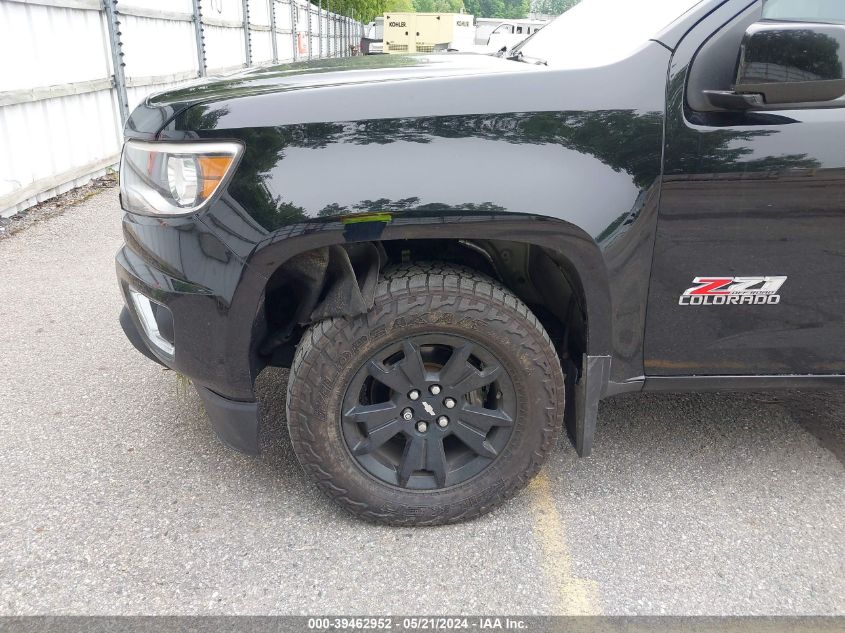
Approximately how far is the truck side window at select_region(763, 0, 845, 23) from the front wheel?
3.80ft

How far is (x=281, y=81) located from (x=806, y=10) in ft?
5.51

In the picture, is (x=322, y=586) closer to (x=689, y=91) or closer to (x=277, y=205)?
(x=277, y=205)

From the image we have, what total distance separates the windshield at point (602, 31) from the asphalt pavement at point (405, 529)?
A: 1555 mm

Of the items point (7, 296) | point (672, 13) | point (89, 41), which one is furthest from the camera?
point (89, 41)

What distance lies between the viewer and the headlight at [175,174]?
1990 mm

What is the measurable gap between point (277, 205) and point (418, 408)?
0.79 m

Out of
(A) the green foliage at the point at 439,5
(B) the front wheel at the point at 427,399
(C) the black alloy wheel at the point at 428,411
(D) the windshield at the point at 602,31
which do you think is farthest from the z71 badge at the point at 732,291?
(A) the green foliage at the point at 439,5

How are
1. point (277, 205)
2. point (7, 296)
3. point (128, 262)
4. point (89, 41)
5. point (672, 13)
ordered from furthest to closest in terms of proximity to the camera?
point (89, 41) → point (7, 296) → point (128, 262) → point (672, 13) → point (277, 205)

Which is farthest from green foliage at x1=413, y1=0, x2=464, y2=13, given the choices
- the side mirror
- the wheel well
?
the side mirror

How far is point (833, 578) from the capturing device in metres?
2.17

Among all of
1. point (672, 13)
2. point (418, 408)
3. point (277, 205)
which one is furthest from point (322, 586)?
point (672, 13)

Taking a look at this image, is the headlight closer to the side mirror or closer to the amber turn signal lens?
the amber turn signal lens

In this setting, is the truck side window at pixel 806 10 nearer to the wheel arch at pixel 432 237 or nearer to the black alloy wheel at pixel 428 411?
the wheel arch at pixel 432 237

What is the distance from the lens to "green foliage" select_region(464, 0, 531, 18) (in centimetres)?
8606
